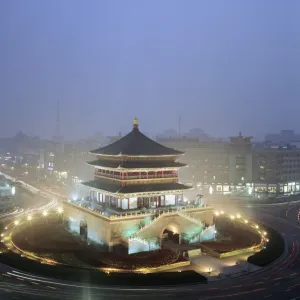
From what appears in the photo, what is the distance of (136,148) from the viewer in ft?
176

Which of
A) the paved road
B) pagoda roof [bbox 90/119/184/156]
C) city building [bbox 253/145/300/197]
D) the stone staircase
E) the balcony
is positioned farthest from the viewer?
city building [bbox 253/145/300/197]

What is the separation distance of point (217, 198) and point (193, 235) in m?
45.2

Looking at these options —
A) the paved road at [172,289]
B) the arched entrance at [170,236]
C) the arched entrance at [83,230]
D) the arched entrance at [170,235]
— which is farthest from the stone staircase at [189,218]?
the arched entrance at [83,230]

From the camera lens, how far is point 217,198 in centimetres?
9394

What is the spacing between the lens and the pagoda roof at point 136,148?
52500mm

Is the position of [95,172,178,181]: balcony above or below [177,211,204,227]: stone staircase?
above

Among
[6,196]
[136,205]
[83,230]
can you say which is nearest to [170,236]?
[136,205]

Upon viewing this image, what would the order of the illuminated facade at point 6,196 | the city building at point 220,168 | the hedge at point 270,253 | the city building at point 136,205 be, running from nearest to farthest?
1. the hedge at point 270,253
2. the city building at point 136,205
3. the illuminated facade at point 6,196
4. the city building at point 220,168

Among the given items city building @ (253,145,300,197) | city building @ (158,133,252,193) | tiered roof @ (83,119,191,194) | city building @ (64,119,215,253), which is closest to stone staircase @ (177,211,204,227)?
city building @ (64,119,215,253)

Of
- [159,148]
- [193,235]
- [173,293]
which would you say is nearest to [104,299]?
[173,293]

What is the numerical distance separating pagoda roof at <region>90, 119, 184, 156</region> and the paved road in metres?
20.9

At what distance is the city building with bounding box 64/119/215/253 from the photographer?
46469mm

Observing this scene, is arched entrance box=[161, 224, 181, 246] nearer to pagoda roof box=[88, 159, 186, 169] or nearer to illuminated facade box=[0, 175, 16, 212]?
pagoda roof box=[88, 159, 186, 169]

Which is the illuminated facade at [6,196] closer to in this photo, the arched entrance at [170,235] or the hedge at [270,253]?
the arched entrance at [170,235]
